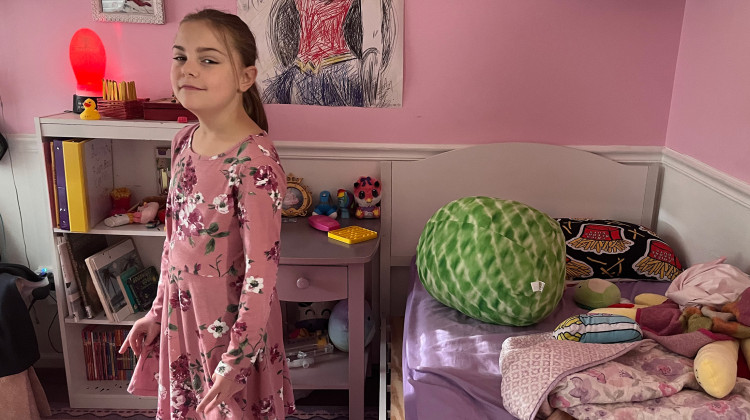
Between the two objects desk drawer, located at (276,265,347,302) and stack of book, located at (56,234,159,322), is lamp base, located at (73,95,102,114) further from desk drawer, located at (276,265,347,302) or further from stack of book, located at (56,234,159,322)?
desk drawer, located at (276,265,347,302)

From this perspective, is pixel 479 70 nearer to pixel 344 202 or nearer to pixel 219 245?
A: pixel 344 202

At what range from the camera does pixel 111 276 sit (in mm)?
2248

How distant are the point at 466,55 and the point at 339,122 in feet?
1.66

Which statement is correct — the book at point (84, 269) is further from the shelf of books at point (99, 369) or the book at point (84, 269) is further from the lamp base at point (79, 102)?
the lamp base at point (79, 102)

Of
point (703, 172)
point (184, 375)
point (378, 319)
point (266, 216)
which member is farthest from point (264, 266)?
point (703, 172)

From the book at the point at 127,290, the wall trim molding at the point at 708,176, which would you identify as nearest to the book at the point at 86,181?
the book at the point at 127,290

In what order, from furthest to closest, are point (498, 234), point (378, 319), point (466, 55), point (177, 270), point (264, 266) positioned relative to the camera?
1. point (378, 319)
2. point (466, 55)
3. point (498, 234)
4. point (177, 270)
5. point (264, 266)

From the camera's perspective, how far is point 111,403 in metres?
2.29

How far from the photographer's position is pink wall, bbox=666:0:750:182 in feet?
5.88

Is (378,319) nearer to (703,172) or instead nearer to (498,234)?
(498,234)

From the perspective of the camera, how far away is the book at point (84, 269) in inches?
86.1

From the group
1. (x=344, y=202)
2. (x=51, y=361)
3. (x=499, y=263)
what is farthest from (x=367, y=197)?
(x=51, y=361)

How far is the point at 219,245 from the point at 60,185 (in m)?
1.01

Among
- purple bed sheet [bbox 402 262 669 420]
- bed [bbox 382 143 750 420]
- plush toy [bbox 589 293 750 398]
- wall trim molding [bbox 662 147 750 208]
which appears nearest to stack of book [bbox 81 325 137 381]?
bed [bbox 382 143 750 420]
